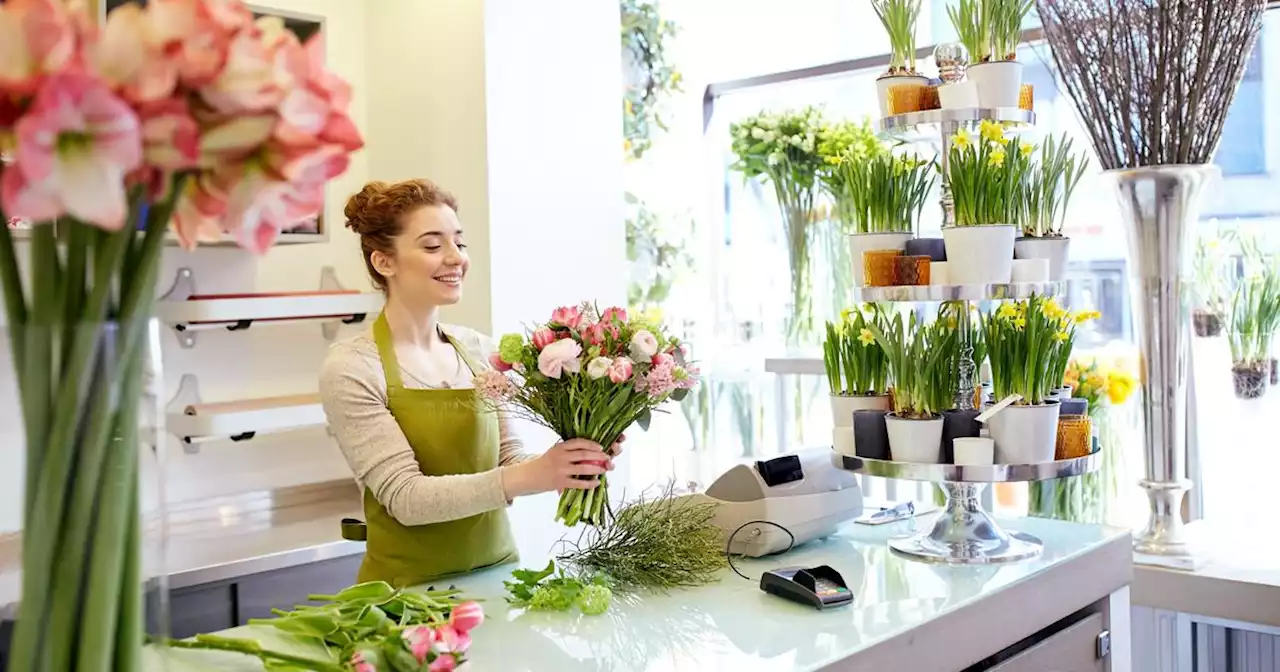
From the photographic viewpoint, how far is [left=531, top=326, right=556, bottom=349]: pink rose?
193 cm

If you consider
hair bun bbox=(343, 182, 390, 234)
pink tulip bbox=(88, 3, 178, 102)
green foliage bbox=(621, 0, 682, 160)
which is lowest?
pink tulip bbox=(88, 3, 178, 102)

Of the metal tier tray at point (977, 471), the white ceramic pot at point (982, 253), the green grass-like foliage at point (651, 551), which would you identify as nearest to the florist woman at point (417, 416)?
the green grass-like foliage at point (651, 551)

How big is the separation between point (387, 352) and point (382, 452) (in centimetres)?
24

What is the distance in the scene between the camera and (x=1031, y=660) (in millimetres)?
2086

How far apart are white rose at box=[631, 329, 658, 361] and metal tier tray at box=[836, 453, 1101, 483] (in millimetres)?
552

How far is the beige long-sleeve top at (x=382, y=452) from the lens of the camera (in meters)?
2.22

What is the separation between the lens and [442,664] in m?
1.45

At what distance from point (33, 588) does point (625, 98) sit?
398 cm

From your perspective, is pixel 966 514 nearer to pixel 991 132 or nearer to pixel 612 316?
pixel 991 132

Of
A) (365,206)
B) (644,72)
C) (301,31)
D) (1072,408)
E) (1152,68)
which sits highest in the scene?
(644,72)

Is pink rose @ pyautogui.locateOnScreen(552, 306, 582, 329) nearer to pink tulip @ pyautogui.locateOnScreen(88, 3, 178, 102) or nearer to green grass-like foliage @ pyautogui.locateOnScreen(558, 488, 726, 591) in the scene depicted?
green grass-like foliage @ pyautogui.locateOnScreen(558, 488, 726, 591)

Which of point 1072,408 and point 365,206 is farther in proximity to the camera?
Answer: point 365,206

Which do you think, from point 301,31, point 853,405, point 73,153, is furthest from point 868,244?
point 301,31

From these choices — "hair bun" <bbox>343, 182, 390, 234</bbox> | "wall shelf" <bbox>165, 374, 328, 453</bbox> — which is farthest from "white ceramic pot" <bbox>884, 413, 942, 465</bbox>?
"wall shelf" <bbox>165, 374, 328, 453</bbox>
